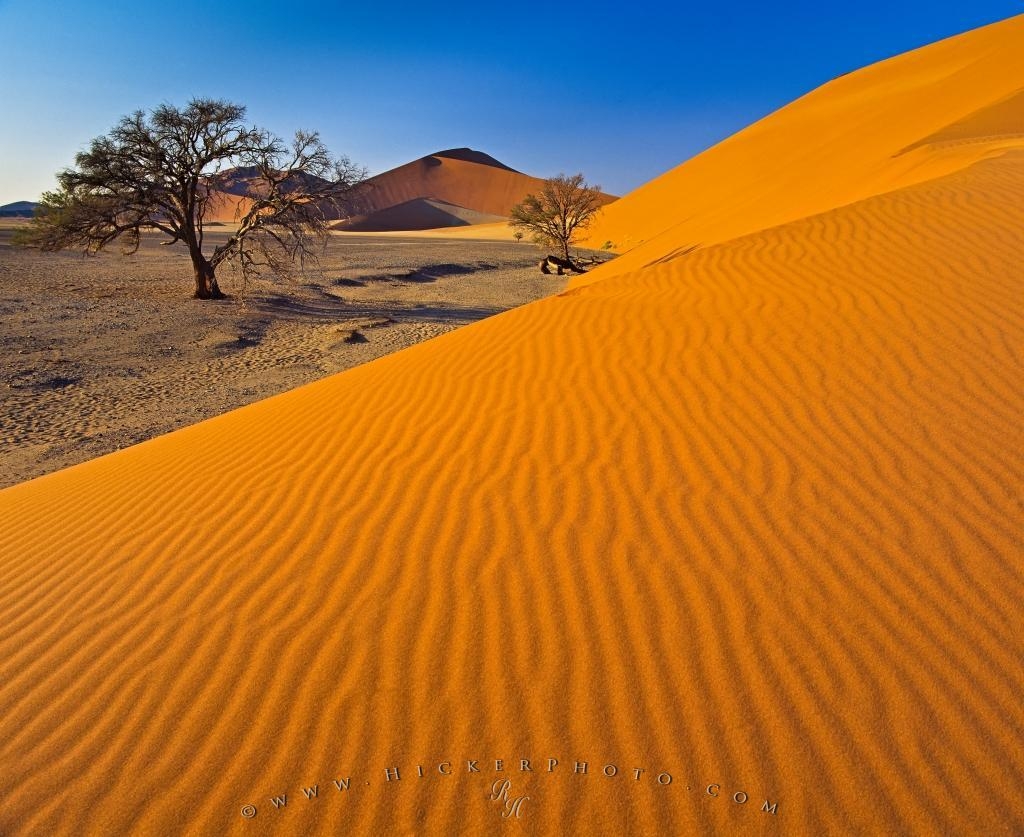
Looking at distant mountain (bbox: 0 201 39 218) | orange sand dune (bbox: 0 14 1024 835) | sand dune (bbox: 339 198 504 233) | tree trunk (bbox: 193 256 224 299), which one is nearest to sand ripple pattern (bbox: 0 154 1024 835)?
orange sand dune (bbox: 0 14 1024 835)

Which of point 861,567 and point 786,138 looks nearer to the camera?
point 861,567

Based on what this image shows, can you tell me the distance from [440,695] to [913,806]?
1.57 metres

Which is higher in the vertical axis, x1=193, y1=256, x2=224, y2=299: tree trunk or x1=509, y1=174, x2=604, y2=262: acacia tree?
x1=509, y1=174, x2=604, y2=262: acacia tree

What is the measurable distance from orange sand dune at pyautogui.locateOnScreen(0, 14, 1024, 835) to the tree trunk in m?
15.1

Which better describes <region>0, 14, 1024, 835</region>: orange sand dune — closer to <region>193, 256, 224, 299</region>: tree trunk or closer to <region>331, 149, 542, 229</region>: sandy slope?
<region>193, 256, 224, 299</region>: tree trunk

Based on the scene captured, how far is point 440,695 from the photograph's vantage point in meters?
2.31

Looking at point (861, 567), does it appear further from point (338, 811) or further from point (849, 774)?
point (338, 811)

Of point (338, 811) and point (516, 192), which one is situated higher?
point (516, 192)

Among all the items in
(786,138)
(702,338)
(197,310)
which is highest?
(786,138)

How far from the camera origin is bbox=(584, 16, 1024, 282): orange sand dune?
1424 cm

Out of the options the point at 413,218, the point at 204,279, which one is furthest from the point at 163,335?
the point at 413,218

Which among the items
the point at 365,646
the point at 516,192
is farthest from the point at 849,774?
the point at 516,192

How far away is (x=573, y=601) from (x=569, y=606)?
0.04 meters

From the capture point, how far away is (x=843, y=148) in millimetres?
25422
